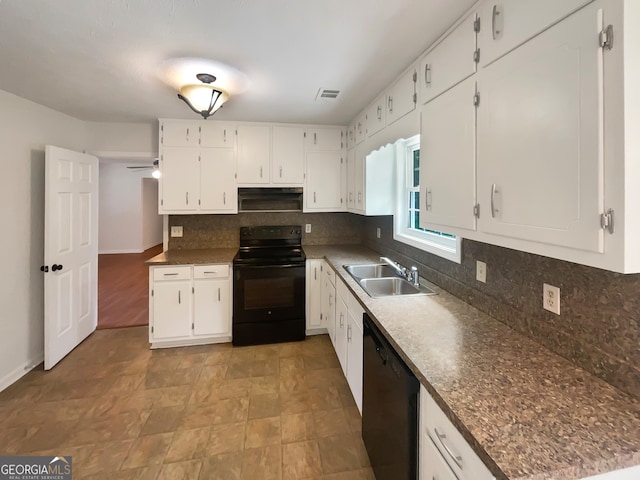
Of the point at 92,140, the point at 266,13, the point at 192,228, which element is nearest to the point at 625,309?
the point at 266,13

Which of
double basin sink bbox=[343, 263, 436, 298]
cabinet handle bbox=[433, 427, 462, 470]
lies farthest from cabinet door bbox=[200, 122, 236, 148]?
cabinet handle bbox=[433, 427, 462, 470]

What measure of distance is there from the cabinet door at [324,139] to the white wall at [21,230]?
2.56 m

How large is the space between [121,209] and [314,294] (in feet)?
23.5

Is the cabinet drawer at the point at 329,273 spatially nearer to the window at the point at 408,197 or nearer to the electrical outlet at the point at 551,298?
the window at the point at 408,197

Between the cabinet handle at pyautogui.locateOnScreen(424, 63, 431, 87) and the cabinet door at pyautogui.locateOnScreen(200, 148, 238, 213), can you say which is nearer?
the cabinet handle at pyautogui.locateOnScreen(424, 63, 431, 87)

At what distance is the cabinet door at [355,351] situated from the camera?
1997 millimetres

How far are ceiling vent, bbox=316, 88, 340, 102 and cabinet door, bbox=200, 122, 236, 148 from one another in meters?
1.20

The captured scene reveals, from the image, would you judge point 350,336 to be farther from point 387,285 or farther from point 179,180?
point 179,180

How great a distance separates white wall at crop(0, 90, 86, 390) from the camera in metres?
2.44

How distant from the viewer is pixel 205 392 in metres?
2.40

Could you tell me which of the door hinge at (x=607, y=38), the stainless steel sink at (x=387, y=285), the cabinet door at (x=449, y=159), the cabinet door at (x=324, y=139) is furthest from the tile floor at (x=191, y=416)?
the cabinet door at (x=324, y=139)

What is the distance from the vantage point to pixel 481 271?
1.67 m

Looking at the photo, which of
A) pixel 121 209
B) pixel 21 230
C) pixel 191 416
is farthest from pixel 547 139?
pixel 121 209

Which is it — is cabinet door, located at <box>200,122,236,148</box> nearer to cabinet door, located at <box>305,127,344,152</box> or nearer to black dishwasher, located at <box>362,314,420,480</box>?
cabinet door, located at <box>305,127,344,152</box>
